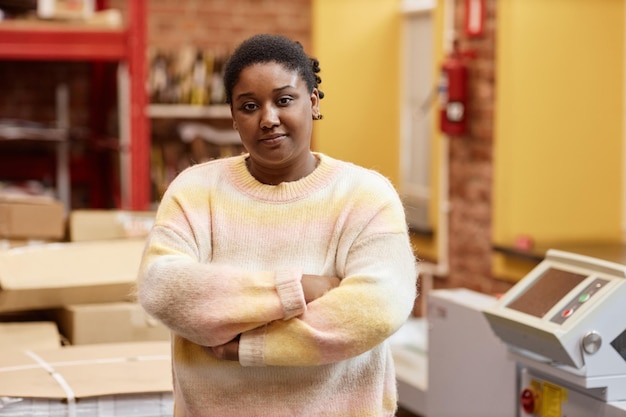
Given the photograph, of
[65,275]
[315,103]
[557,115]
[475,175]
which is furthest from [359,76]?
[315,103]

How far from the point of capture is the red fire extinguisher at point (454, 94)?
4980 millimetres

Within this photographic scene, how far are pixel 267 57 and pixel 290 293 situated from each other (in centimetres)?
35

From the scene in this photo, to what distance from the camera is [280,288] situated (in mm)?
1443

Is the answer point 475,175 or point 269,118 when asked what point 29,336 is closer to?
point 269,118

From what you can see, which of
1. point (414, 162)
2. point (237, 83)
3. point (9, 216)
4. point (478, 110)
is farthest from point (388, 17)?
point (237, 83)

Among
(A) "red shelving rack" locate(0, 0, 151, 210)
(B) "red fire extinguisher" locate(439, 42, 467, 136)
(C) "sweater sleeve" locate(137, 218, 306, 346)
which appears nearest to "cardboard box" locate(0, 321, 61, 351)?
(C) "sweater sleeve" locate(137, 218, 306, 346)

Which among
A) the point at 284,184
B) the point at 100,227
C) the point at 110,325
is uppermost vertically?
the point at 284,184

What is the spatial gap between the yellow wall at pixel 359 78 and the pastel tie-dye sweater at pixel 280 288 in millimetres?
4325

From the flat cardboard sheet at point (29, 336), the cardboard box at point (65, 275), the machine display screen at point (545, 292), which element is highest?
the machine display screen at point (545, 292)

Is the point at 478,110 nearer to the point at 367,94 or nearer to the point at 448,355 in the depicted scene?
the point at 367,94

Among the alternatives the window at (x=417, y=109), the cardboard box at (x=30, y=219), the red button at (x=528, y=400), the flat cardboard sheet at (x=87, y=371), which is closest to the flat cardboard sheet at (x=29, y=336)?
the flat cardboard sheet at (x=87, y=371)

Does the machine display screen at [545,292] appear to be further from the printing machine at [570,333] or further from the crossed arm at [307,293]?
the crossed arm at [307,293]

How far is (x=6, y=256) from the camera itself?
2.80 m

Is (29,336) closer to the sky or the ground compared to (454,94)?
closer to the ground
